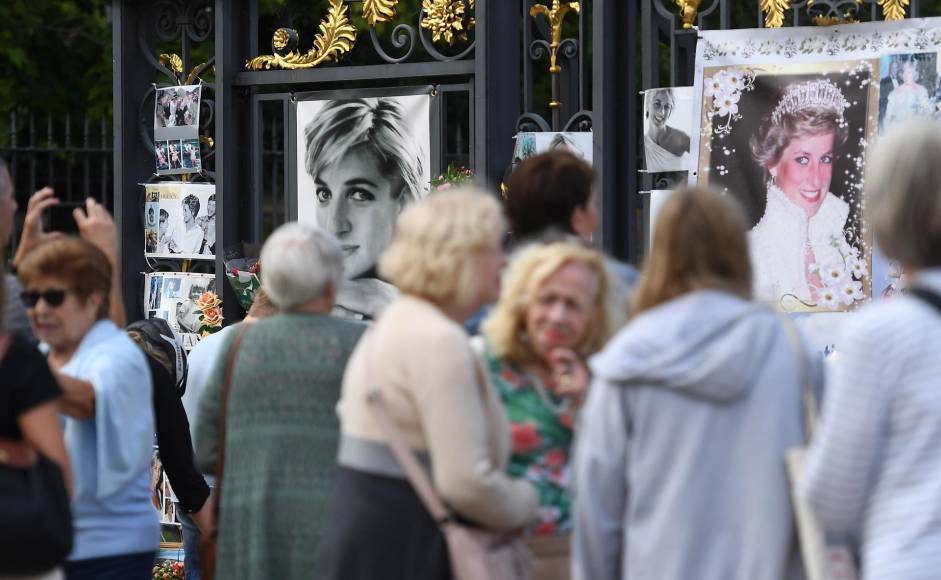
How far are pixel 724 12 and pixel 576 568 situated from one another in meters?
3.84

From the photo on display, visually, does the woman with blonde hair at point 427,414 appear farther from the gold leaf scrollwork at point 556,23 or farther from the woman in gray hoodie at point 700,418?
the gold leaf scrollwork at point 556,23

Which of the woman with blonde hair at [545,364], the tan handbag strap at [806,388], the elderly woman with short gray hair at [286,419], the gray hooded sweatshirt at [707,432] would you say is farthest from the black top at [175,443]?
the tan handbag strap at [806,388]

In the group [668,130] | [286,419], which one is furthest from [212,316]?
[286,419]

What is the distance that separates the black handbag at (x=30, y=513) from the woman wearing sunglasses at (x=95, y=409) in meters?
0.93

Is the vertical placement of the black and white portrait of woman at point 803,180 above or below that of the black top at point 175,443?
above

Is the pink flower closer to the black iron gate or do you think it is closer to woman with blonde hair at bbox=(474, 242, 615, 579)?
woman with blonde hair at bbox=(474, 242, 615, 579)

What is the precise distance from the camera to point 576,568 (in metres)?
3.40

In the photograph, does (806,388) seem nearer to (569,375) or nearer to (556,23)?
(569,375)

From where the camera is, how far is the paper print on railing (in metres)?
8.19

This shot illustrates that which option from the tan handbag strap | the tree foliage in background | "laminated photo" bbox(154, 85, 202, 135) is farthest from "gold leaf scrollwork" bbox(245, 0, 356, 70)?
the tree foliage in background

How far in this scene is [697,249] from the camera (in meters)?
3.32

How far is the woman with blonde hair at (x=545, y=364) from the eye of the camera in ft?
12.2

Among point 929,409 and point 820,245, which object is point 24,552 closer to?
point 929,409

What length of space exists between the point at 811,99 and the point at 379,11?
2.15 meters
